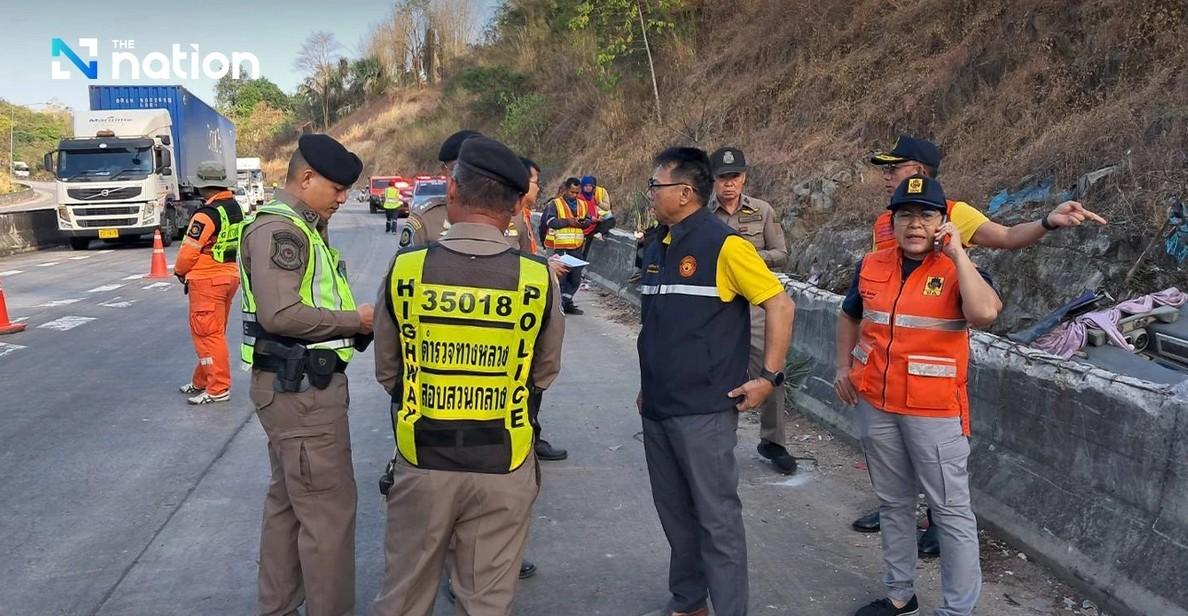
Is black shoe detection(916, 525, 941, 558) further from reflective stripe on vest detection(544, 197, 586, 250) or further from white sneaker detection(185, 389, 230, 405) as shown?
reflective stripe on vest detection(544, 197, 586, 250)

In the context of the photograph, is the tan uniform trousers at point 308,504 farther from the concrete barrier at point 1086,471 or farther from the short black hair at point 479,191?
the concrete barrier at point 1086,471

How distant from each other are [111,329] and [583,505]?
26.4 feet

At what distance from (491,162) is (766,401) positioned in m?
3.25

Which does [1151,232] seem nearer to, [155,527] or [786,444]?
[786,444]

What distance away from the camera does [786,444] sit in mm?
6023

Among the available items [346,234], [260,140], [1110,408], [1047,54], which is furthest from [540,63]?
[260,140]

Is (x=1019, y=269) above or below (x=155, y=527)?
above

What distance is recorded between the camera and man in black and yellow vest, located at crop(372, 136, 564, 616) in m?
2.64

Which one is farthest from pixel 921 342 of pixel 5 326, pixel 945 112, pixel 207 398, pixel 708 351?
pixel 5 326

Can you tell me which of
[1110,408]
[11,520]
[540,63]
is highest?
[540,63]

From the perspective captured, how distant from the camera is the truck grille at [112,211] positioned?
2144cm

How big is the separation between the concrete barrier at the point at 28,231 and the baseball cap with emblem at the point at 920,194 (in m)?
23.1

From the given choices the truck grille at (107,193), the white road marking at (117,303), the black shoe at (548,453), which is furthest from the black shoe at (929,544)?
the truck grille at (107,193)

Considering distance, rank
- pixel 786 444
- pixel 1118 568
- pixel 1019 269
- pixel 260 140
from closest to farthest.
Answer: pixel 1118 568
pixel 786 444
pixel 1019 269
pixel 260 140
